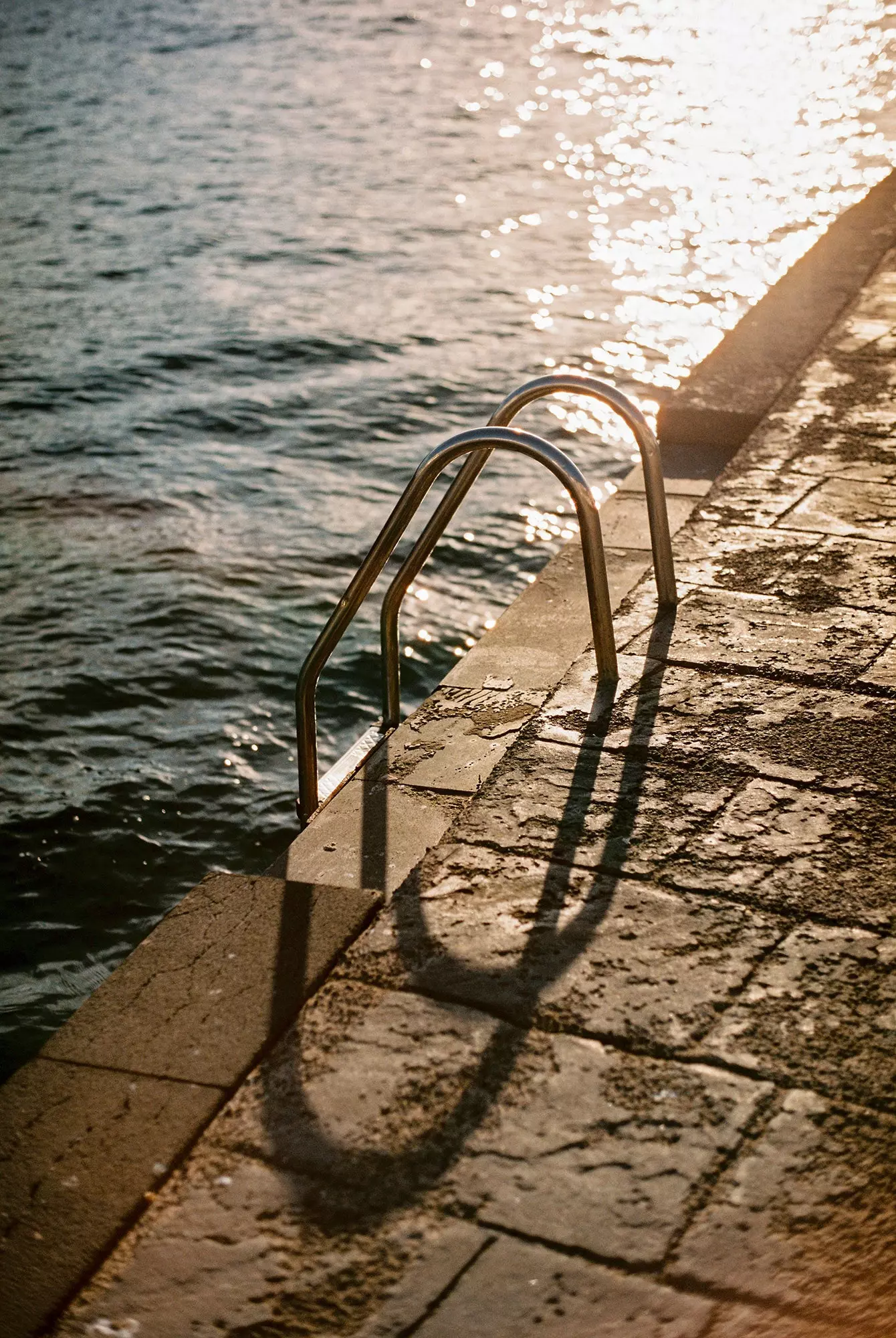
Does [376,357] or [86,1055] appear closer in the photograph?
[86,1055]

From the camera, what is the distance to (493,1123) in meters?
2.16

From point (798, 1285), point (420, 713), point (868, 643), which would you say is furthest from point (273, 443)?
point (798, 1285)

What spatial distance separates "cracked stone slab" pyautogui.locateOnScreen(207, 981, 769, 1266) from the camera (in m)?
2.02

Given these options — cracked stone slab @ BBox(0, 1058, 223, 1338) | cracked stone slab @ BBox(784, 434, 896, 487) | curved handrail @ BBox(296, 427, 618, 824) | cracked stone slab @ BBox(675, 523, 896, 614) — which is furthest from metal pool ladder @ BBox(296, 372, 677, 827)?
cracked stone slab @ BBox(0, 1058, 223, 1338)

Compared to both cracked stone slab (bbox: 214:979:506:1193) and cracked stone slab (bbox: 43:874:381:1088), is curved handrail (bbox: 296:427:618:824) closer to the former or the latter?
cracked stone slab (bbox: 43:874:381:1088)

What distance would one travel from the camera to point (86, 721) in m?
5.96

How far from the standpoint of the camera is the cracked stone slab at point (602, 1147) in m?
1.99

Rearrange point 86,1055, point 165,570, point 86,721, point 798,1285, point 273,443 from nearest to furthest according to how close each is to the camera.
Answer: point 798,1285
point 86,1055
point 86,721
point 165,570
point 273,443

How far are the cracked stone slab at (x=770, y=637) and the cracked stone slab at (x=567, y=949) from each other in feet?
3.27

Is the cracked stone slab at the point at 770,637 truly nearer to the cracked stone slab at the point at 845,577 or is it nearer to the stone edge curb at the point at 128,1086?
the cracked stone slab at the point at 845,577

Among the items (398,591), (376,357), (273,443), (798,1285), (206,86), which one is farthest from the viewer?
(206,86)

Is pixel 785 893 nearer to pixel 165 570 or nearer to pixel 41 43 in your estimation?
pixel 165 570

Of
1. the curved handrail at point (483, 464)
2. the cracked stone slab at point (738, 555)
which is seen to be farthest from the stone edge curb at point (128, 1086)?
the cracked stone slab at point (738, 555)

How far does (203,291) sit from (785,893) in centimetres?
1007
